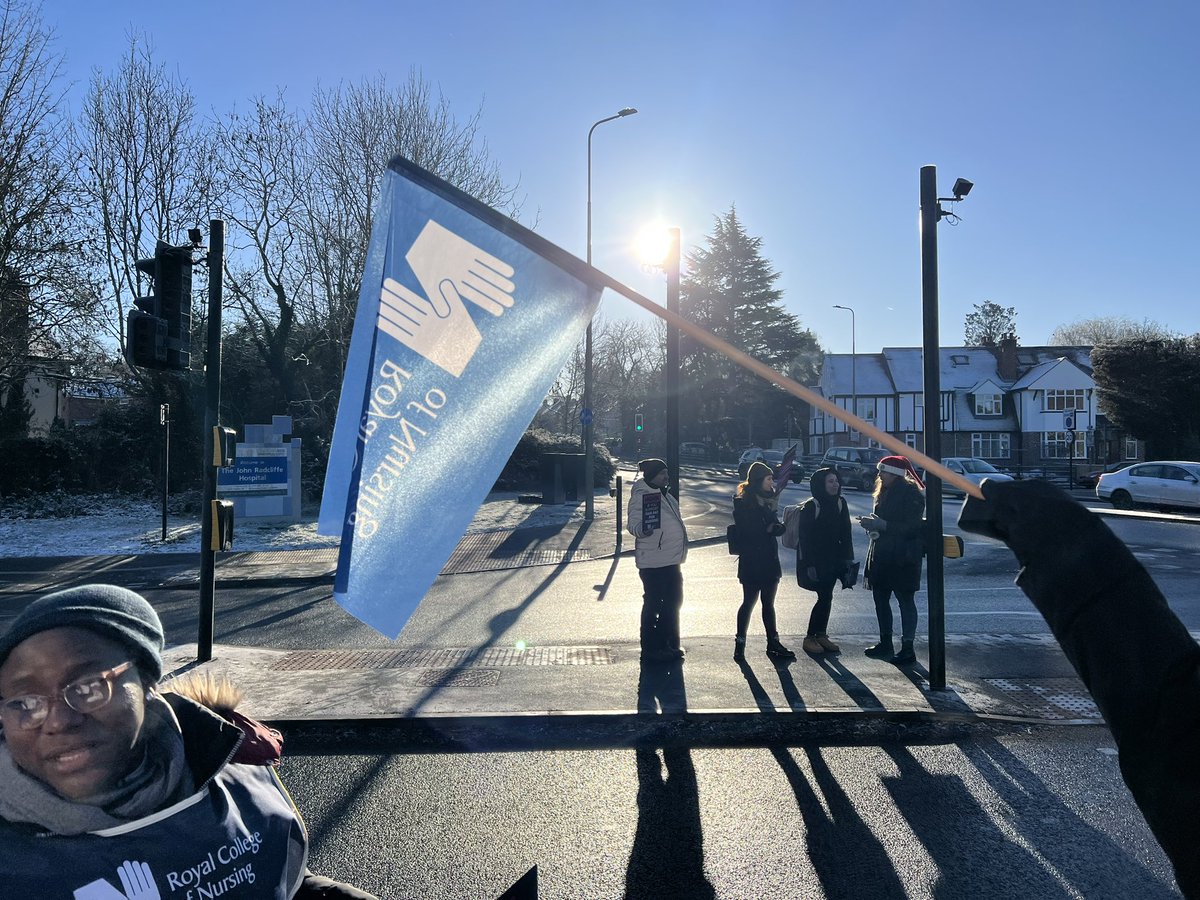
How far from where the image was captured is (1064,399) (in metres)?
51.1

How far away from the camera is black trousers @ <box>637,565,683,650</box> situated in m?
7.19

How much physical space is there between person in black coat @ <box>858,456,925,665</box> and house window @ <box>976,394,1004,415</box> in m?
51.8

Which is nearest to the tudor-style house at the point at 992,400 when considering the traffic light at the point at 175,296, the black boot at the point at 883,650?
the black boot at the point at 883,650

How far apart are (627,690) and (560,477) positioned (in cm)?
1651

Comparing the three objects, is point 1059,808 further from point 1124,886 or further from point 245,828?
point 245,828

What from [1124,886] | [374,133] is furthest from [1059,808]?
[374,133]

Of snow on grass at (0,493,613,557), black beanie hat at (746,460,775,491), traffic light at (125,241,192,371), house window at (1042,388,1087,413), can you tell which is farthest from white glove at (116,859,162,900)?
house window at (1042,388,1087,413)

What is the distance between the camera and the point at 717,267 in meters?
52.1

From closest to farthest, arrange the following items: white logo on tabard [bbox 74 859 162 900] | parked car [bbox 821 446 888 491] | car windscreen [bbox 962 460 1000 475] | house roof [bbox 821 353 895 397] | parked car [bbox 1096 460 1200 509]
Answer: white logo on tabard [bbox 74 859 162 900]
parked car [bbox 1096 460 1200 509]
car windscreen [bbox 962 460 1000 475]
parked car [bbox 821 446 888 491]
house roof [bbox 821 353 895 397]

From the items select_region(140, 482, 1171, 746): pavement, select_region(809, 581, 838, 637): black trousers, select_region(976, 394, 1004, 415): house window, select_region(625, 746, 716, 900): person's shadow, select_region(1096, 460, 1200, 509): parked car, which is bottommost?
select_region(625, 746, 716, 900): person's shadow

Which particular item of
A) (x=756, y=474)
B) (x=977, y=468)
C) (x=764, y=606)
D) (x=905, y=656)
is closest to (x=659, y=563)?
(x=764, y=606)

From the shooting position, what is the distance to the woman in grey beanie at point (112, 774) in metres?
1.36

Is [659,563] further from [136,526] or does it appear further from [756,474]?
[136,526]

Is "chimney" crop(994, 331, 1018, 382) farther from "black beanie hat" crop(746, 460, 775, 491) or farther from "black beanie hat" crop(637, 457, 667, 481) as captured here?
"black beanie hat" crop(637, 457, 667, 481)
